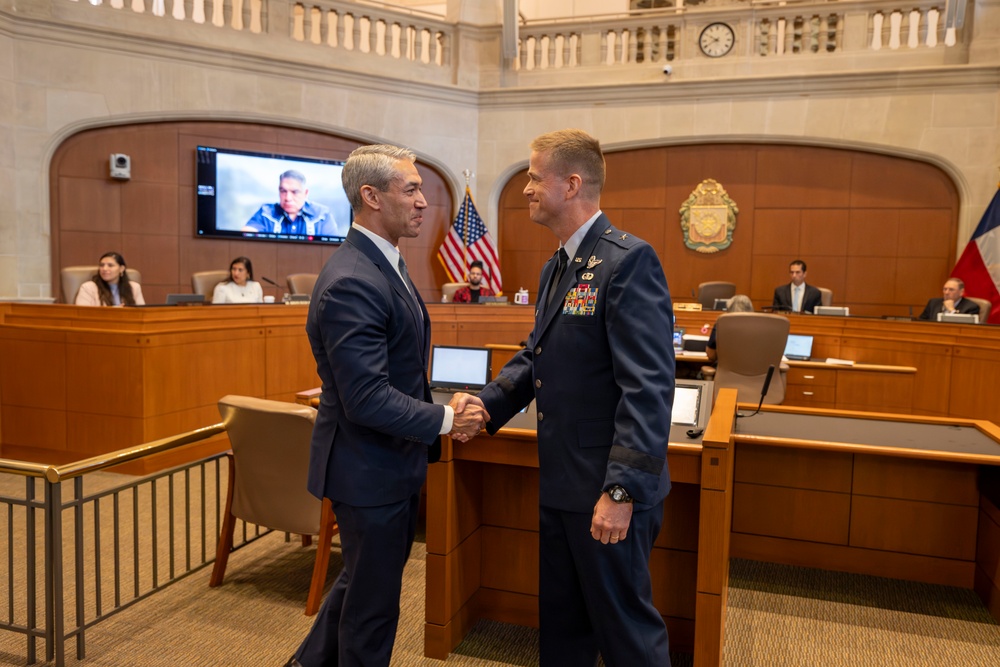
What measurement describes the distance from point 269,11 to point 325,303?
8036mm

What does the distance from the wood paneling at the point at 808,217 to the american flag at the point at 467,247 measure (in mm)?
1706

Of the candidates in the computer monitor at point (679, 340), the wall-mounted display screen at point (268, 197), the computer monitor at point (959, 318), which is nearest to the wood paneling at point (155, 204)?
the wall-mounted display screen at point (268, 197)

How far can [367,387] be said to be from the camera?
1.78 m

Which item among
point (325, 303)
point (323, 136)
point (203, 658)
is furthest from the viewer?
point (323, 136)

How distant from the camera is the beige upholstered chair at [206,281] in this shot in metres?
7.27

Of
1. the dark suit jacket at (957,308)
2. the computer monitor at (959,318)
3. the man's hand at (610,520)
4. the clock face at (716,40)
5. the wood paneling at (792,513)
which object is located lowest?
the wood paneling at (792,513)

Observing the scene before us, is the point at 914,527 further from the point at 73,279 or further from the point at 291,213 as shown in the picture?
the point at 291,213

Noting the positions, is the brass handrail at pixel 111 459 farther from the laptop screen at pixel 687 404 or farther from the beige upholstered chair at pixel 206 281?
the beige upholstered chair at pixel 206 281

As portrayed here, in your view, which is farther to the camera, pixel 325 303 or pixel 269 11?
pixel 269 11

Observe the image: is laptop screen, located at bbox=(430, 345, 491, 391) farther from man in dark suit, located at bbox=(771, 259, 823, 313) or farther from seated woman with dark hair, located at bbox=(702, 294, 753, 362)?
man in dark suit, located at bbox=(771, 259, 823, 313)

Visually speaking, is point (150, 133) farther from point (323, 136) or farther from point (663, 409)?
point (663, 409)

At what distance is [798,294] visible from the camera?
823cm

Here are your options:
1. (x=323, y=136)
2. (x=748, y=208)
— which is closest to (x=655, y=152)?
(x=748, y=208)

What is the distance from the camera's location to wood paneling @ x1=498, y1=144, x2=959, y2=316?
893 centimetres
